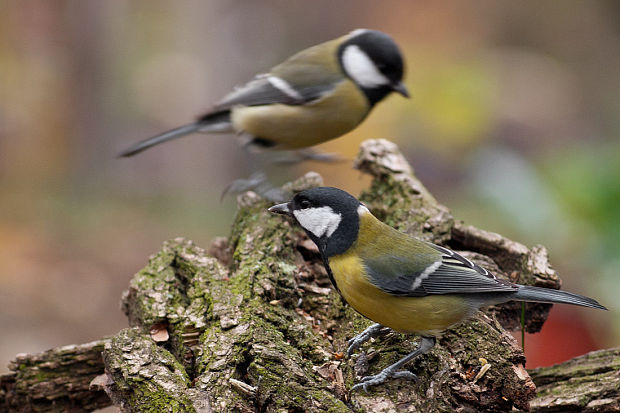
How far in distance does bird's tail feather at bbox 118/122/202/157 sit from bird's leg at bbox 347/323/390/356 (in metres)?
1.73

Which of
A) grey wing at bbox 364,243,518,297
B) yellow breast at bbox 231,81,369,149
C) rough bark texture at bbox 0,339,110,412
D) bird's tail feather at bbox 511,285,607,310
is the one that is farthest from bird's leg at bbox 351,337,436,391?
yellow breast at bbox 231,81,369,149

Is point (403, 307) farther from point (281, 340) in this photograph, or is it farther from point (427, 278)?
point (281, 340)

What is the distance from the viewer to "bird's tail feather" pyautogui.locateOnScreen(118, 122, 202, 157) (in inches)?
136

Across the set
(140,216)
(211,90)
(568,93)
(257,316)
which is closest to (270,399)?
(257,316)

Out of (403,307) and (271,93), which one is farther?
(271,93)

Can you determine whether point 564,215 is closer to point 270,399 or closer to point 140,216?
point 270,399

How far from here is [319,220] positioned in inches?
95.9

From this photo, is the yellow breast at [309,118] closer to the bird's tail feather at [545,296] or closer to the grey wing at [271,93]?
the grey wing at [271,93]

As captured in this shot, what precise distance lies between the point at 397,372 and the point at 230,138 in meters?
5.37

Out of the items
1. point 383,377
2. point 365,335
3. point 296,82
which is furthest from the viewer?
point 296,82

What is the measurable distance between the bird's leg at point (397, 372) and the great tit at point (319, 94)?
1.59m

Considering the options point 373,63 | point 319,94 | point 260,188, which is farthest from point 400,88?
point 260,188

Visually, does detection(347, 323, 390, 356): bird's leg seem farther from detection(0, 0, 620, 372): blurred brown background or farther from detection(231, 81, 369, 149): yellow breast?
detection(0, 0, 620, 372): blurred brown background

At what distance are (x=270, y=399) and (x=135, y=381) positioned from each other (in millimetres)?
459
